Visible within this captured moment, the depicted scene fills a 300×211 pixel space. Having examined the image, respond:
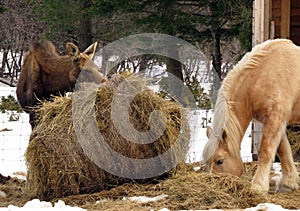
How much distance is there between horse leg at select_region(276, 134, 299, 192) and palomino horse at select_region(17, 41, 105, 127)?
260cm

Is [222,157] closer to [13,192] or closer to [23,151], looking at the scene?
[13,192]

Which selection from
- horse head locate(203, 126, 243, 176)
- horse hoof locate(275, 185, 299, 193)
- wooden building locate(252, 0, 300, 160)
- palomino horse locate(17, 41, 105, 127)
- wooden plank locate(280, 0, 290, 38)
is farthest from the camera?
wooden plank locate(280, 0, 290, 38)

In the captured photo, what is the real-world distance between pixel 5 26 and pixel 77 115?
16.5m

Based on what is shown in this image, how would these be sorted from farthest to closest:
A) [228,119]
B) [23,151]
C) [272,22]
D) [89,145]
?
[23,151]
[272,22]
[228,119]
[89,145]

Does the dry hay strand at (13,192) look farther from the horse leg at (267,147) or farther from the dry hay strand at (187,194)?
the horse leg at (267,147)

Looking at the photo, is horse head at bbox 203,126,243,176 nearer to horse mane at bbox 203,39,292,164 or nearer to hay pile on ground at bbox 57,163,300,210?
horse mane at bbox 203,39,292,164

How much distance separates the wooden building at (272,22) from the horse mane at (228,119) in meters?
2.26

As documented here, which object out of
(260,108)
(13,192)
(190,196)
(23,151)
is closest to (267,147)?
(260,108)

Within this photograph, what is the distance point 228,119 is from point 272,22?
9.55 ft

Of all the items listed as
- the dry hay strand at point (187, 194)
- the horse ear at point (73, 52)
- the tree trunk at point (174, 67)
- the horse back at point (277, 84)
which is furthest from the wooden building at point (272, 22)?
the tree trunk at point (174, 67)

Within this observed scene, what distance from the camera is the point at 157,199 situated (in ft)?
17.4

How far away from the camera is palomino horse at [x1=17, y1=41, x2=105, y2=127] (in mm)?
7602

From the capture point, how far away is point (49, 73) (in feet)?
25.2

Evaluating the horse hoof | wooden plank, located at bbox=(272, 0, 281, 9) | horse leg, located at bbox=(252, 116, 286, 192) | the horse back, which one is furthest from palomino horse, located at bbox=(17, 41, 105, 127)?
wooden plank, located at bbox=(272, 0, 281, 9)
